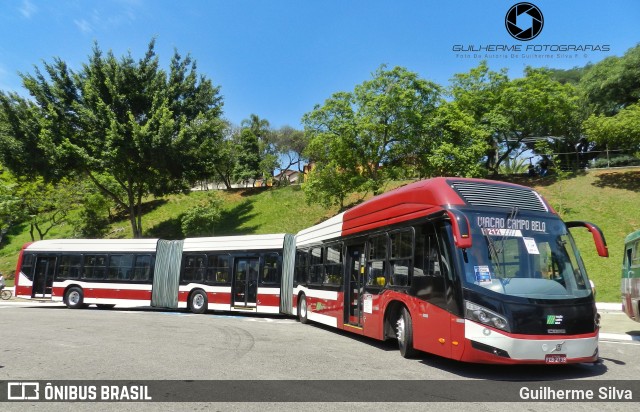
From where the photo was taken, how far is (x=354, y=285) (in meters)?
11.6

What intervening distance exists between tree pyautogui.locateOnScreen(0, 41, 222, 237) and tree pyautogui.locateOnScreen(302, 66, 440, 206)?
27.8 ft

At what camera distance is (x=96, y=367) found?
765 centimetres

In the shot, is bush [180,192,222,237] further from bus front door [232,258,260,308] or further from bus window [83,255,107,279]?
bus front door [232,258,260,308]

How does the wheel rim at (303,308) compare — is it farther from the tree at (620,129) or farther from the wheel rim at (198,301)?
the tree at (620,129)

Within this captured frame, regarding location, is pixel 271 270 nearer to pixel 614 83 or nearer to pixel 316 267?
pixel 316 267

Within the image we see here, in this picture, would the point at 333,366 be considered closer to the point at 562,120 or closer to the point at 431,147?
the point at 431,147

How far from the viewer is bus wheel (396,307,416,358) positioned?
27.9 ft

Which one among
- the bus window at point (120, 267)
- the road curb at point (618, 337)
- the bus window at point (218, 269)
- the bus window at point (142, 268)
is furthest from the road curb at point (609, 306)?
the bus window at point (120, 267)

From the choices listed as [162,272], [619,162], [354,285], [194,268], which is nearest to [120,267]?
[162,272]

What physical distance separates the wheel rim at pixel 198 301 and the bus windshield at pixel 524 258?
14823 mm

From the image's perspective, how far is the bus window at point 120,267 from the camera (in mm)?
20875

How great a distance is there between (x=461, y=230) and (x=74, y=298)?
20.2m

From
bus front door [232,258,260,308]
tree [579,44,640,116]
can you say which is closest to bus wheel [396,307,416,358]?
bus front door [232,258,260,308]

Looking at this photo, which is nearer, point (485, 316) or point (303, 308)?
point (485, 316)
